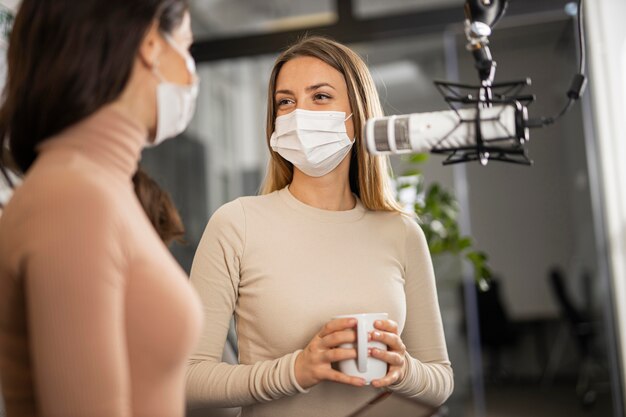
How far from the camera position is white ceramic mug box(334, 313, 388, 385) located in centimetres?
115

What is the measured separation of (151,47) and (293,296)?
0.63 meters

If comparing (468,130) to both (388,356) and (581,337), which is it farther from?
(581,337)

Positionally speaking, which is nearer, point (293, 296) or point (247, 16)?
point (293, 296)

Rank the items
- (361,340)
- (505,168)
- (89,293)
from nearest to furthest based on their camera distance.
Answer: (89,293) → (361,340) → (505,168)

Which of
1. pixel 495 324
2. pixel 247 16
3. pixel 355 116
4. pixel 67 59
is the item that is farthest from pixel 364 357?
pixel 495 324

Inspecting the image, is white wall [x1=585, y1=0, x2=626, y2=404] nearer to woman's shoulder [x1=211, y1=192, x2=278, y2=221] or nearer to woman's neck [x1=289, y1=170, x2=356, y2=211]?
woman's neck [x1=289, y1=170, x2=356, y2=211]

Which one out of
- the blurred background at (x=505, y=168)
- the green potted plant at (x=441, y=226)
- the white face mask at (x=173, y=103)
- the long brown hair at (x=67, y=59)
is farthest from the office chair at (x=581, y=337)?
the long brown hair at (x=67, y=59)

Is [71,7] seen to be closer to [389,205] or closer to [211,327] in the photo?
[211,327]

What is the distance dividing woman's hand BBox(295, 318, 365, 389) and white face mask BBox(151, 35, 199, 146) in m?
0.45

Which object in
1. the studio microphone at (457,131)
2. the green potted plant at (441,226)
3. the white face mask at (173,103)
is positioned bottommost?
the green potted plant at (441,226)

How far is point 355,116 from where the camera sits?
1447 millimetres

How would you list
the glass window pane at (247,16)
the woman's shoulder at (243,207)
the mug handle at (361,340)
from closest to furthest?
1. the mug handle at (361,340)
2. the woman's shoulder at (243,207)
3. the glass window pane at (247,16)

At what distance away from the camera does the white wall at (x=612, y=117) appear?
3418 mm

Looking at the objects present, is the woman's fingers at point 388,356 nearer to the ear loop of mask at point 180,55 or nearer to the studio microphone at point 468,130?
the studio microphone at point 468,130
